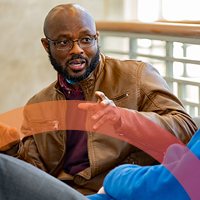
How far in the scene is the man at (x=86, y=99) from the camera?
1.36 meters

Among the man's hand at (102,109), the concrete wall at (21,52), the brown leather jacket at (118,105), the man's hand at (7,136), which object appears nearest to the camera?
the man's hand at (102,109)

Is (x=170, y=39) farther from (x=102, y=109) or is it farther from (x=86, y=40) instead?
(x=102, y=109)

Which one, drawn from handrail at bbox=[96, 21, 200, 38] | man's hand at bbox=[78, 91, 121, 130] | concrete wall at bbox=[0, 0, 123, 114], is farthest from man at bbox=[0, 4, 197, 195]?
concrete wall at bbox=[0, 0, 123, 114]

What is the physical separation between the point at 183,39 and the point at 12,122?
165 centimetres

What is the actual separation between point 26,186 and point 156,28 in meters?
1.42

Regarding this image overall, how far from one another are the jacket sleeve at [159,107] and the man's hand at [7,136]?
0.37 meters

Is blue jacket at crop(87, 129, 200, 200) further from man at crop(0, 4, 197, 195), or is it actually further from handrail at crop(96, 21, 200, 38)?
handrail at crop(96, 21, 200, 38)

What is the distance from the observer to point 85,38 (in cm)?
140

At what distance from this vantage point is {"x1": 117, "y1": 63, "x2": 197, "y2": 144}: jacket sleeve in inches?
49.3

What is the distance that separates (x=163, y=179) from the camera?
2.30 feet

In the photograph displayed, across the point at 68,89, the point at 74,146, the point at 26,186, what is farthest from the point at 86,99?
the point at 26,186

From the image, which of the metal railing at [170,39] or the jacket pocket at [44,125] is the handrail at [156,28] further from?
the jacket pocket at [44,125]

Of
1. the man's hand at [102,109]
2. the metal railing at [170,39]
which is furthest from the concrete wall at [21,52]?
the man's hand at [102,109]

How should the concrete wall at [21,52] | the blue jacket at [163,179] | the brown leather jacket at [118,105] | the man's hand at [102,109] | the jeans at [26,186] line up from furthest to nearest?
the concrete wall at [21,52], the brown leather jacket at [118,105], the man's hand at [102,109], the jeans at [26,186], the blue jacket at [163,179]
